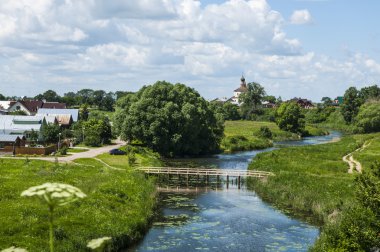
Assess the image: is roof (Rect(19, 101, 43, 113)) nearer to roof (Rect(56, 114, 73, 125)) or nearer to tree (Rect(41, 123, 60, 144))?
roof (Rect(56, 114, 73, 125))

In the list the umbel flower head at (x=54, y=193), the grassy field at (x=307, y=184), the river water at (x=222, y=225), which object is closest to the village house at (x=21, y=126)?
the river water at (x=222, y=225)

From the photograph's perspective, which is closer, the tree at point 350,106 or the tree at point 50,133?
the tree at point 50,133

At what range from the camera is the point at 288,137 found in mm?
139875

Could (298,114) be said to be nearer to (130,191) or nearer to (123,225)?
(130,191)

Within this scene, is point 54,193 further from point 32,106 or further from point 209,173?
point 32,106

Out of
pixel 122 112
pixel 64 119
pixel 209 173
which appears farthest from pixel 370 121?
pixel 64 119

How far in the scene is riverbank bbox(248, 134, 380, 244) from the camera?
4769cm

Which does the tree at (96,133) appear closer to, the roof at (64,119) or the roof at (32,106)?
the roof at (64,119)

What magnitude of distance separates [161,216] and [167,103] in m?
48.2

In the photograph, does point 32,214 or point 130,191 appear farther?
point 130,191

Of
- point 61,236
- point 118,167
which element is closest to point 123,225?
point 61,236

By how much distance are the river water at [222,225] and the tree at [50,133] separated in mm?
41312

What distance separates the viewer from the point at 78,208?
42.1 metres

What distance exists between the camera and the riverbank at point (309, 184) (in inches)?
1877
